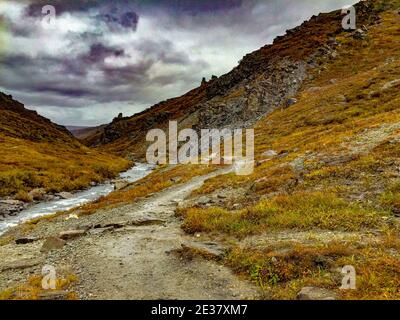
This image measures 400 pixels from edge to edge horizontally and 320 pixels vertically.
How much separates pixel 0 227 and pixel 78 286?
97.0 feet

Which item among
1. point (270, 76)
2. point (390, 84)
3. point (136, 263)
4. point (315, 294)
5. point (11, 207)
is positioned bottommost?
point (11, 207)

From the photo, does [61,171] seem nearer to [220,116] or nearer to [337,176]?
[220,116]

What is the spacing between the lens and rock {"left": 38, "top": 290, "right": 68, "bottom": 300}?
1469cm

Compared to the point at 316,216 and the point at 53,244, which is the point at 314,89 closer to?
the point at 316,216

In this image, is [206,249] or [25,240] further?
[25,240]

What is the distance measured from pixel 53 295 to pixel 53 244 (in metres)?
8.65

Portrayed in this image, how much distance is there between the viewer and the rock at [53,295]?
14688 millimetres

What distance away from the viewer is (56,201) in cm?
5684

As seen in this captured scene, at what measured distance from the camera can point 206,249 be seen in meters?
18.6

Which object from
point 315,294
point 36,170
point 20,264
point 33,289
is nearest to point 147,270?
point 33,289

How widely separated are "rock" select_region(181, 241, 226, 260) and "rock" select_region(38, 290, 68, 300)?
591 centimetres

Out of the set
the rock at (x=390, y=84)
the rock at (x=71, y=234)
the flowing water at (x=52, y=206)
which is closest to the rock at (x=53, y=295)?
the rock at (x=71, y=234)

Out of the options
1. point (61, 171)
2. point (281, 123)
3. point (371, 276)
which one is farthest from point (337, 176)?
point (61, 171)

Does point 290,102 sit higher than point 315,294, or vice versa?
point 290,102
